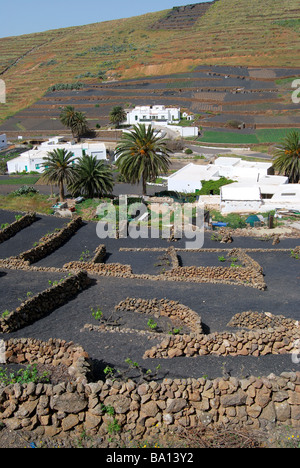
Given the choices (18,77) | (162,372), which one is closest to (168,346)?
(162,372)

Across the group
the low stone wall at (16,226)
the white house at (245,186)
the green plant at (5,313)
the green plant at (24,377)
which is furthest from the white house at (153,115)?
the green plant at (24,377)

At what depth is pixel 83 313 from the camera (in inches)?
575

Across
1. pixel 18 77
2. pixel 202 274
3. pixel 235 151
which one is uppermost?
pixel 18 77

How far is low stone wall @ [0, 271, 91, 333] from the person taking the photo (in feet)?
42.8

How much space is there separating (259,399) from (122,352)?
4.52m

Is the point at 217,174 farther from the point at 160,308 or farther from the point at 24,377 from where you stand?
the point at 24,377

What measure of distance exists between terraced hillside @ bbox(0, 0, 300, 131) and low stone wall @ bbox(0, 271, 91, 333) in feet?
329

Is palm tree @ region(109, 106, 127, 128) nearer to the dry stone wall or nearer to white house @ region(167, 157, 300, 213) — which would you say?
white house @ region(167, 157, 300, 213)

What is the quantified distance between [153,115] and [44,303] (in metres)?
78.3

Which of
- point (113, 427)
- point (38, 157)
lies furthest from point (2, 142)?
point (113, 427)

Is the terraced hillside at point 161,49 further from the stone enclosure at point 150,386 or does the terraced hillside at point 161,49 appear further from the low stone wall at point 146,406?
the low stone wall at point 146,406

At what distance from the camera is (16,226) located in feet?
84.2

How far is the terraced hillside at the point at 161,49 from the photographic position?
399ft

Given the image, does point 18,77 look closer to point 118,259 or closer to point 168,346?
point 118,259
